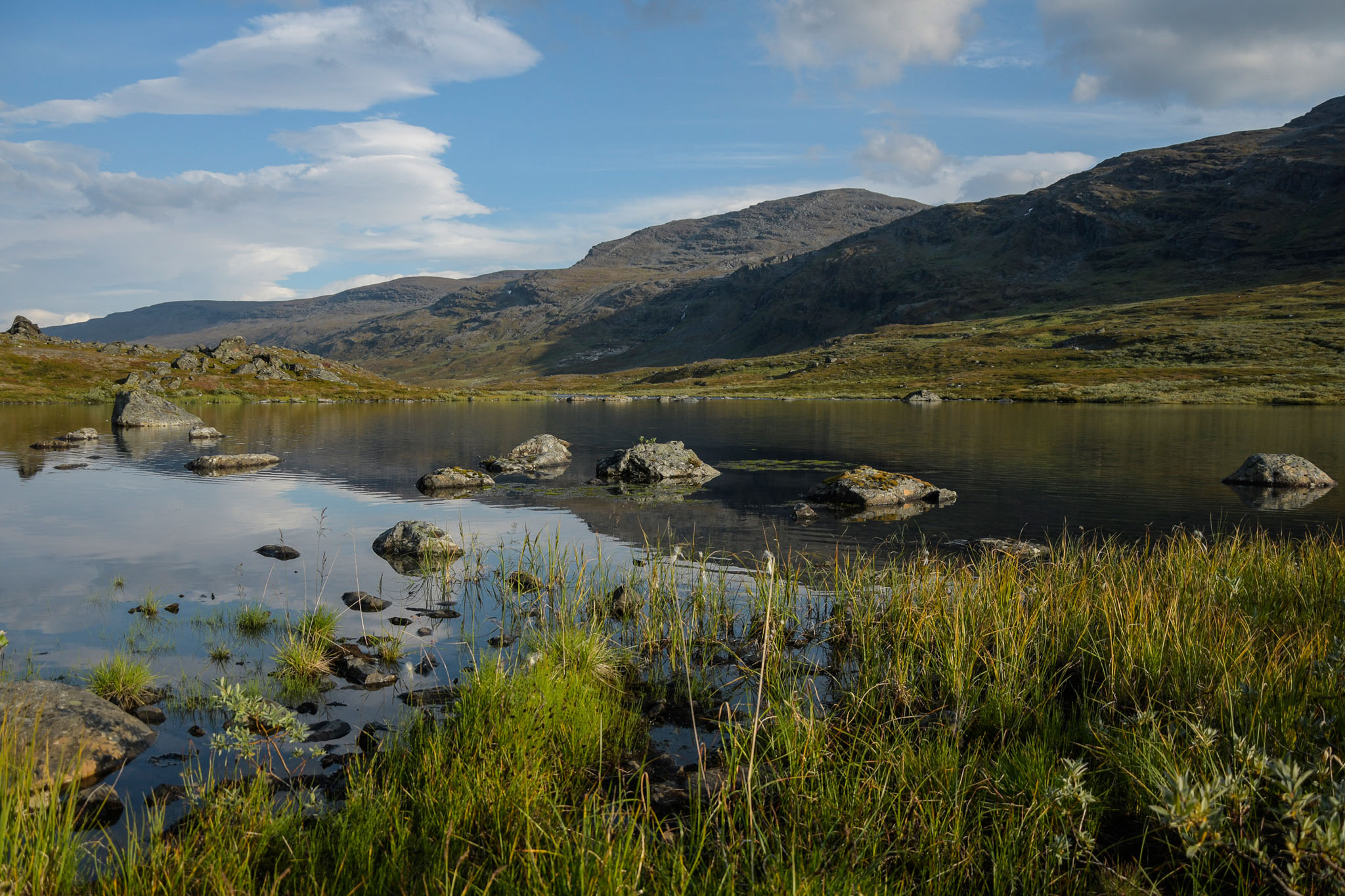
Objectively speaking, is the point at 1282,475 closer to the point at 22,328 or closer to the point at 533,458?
the point at 533,458

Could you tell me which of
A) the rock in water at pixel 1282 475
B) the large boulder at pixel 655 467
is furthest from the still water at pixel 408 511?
the large boulder at pixel 655 467

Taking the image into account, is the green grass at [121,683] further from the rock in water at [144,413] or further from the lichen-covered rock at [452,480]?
the rock in water at [144,413]

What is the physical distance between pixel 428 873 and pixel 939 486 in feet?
85.9

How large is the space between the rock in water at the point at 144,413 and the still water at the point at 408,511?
191 centimetres

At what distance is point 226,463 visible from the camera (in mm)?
33031

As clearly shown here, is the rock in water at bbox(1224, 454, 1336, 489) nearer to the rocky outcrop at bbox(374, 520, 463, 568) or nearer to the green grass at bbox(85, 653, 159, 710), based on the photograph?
the rocky outcrop at bbox(374, 520, 463, 568)

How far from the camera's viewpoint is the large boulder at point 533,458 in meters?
33.9

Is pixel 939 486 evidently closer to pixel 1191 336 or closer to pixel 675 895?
pixel 675 895

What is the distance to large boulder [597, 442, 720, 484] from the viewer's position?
30.8 metres

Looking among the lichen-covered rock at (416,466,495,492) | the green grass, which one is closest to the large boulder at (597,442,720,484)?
the lichen-covered rock at (416,466,495,492)

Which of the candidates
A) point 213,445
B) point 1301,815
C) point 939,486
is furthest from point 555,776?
point 213,445

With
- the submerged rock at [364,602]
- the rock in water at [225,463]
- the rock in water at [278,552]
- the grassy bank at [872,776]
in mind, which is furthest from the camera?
the rock in water at [225,463]

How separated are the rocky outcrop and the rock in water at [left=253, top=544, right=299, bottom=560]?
1771mm

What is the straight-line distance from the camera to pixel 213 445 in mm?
43469
